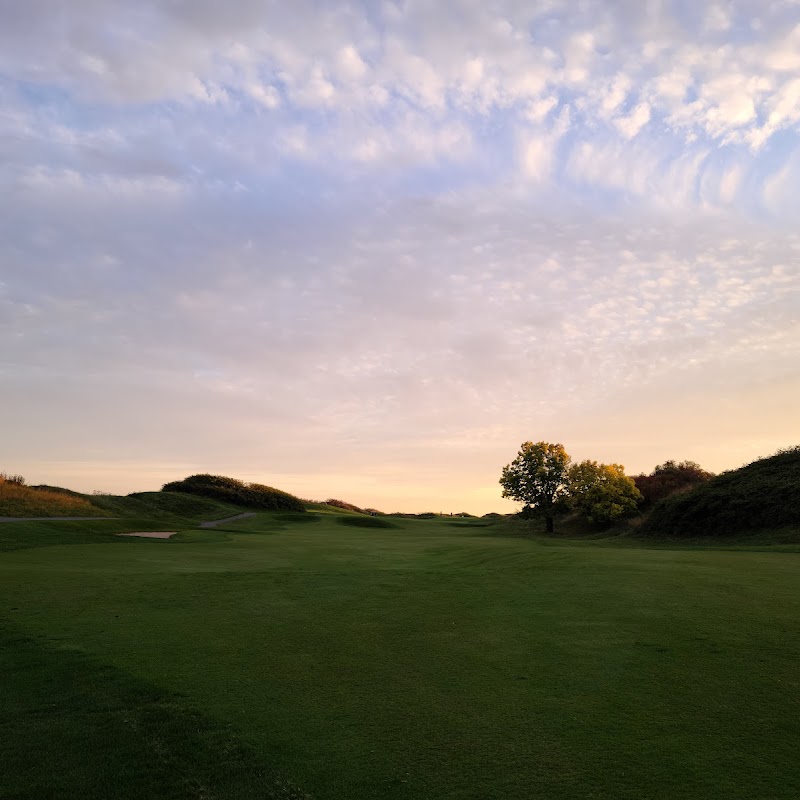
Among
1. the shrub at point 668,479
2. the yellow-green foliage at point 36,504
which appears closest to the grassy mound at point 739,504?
Answer: the shrub at point 668,479

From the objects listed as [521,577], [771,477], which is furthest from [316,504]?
[521,577]

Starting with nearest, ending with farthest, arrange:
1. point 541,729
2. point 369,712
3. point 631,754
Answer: point 631,754 < point 541,729 < point 369,712

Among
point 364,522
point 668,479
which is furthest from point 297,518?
point 668,479

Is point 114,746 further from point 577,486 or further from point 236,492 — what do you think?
point 236,492

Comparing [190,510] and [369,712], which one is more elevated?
[190,510]

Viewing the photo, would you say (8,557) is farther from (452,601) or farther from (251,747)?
(251,747)

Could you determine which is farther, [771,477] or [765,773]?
[771,477]

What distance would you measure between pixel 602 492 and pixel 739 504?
1406cm

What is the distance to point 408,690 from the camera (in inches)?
287

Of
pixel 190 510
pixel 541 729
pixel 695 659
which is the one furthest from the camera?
pixel 190 510

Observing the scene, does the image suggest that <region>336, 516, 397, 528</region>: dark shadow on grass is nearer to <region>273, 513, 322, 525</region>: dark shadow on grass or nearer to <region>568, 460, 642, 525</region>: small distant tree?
<region>273, 513, 322, 525</region>: dark shadow on grass

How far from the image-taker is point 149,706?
272 inches

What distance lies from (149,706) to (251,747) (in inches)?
68.9

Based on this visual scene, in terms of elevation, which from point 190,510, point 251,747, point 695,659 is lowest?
point 251,747
